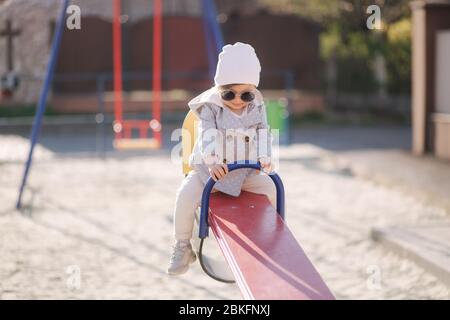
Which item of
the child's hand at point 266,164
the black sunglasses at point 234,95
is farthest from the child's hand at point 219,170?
the black sunglasses at point 234,95

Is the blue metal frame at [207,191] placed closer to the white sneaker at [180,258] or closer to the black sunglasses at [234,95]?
the white sneaker at [180,258]

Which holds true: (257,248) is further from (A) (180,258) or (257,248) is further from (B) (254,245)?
(A) (180,258)

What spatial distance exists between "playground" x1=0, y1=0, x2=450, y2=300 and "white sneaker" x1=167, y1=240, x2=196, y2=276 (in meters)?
0.16

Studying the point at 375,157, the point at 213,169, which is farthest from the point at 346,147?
the point at 213,169

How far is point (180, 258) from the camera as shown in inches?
158

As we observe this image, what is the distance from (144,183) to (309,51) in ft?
37.0

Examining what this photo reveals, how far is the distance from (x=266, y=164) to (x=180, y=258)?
65cm

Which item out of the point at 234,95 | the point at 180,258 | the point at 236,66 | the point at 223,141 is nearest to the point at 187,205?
the point at 180,258

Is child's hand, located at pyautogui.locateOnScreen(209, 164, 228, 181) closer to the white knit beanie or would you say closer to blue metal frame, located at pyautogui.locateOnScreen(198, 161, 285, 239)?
blue metal frame, located at pyautogui.locateOnScreen(198, 161, 285, 239)

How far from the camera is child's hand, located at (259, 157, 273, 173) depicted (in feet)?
12.8

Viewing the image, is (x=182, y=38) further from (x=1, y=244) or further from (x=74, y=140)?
(x=1, y=244)

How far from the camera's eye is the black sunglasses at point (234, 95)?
12.9 ft

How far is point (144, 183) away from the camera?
909 cm

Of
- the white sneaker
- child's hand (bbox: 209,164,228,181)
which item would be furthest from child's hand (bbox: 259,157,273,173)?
the white sneaker
